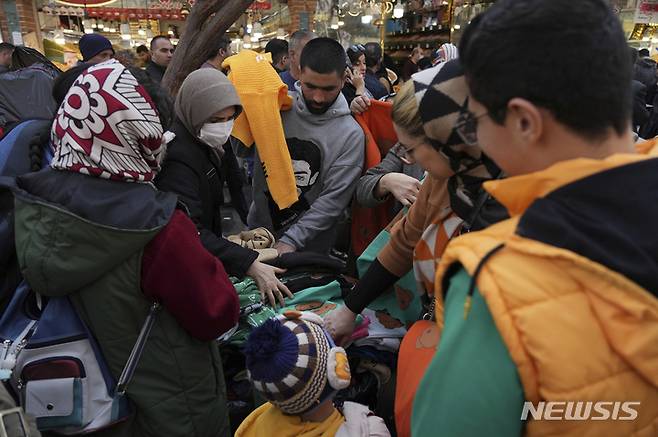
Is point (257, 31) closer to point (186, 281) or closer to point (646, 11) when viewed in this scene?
point (646, 11)

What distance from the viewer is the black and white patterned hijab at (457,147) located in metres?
1.06

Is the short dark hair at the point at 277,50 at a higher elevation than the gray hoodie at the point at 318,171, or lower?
higher

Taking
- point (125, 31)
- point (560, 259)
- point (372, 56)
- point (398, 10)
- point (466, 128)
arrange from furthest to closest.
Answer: point (125, 31) → point (398, 10) → point (372, 56) → point (466, 128) → point (560, 259)

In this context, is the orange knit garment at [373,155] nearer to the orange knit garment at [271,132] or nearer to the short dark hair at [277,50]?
the orange knit garment at [271,132]

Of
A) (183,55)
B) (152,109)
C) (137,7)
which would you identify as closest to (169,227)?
(152,109)

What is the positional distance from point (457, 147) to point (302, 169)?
1.50 m

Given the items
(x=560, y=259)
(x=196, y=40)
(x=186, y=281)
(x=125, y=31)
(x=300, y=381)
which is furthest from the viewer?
(x=125, y=31)

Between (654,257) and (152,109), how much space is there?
1.27 metres

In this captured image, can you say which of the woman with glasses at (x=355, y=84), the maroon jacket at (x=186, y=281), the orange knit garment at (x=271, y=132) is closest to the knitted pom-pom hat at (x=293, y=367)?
the maroon jacket at (x=186, y=281)

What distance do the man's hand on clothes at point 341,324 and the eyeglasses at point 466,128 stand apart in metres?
0.75

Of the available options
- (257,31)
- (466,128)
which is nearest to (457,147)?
(466,128)

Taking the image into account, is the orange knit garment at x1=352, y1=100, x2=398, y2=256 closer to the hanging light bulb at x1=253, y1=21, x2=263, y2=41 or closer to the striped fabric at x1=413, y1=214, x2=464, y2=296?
the striped fabric at x1=413, y1=214, x2=464, y2=296

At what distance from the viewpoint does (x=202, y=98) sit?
199 cm

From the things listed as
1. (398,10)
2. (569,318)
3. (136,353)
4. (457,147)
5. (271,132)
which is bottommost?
(136,353)
